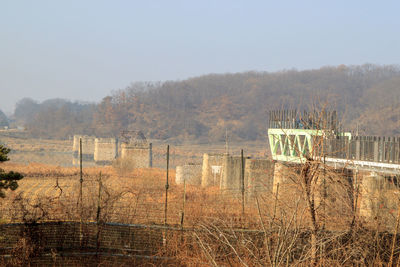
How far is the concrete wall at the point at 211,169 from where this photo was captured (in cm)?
3195

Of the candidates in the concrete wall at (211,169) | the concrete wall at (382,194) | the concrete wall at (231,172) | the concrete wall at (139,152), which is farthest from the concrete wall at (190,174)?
the concrete wall at (382,194)

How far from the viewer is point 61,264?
12719mm

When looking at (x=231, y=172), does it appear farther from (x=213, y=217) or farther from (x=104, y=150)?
(x=104, y=150)

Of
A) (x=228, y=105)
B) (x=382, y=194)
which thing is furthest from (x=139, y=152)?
(x=228, y=105)

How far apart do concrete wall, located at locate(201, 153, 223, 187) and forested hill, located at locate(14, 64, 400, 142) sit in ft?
240

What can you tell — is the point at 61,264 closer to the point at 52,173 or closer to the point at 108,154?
the point at 52,173

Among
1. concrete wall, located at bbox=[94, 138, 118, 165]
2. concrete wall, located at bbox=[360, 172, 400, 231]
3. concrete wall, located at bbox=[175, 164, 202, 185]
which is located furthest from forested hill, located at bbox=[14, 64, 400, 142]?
concrete wall, located at bbox=[360, 172, 400, 231]

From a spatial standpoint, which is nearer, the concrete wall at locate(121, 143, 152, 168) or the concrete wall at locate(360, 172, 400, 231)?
the concrete wall at locate(360, 172, 400, 231)

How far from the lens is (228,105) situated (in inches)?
5915

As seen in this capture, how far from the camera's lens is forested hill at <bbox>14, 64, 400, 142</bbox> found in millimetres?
123438

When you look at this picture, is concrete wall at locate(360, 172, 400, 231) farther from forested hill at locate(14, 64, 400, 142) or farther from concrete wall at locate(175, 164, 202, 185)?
forested hill at locate(14, 64, 400, 142)

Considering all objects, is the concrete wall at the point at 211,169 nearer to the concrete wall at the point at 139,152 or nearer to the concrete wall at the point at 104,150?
the concrete wall at the point at 139,152

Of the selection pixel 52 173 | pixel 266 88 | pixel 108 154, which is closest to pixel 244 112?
pixel 266 88

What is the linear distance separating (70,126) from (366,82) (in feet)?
311
